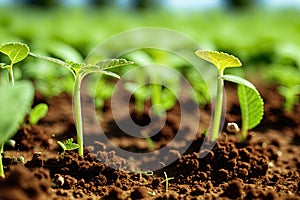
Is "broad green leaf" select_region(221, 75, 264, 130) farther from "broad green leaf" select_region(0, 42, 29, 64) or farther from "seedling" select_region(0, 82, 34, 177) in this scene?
"seedling" select_region(0, 82, 34, 177)

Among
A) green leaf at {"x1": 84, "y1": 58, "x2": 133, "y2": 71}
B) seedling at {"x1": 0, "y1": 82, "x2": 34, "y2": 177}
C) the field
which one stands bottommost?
the field

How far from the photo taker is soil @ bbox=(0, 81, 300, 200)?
1.59m

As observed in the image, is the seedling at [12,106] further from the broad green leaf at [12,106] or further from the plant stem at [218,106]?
the plant stem at [218,106]

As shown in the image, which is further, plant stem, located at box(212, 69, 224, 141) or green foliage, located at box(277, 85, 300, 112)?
green foliage, located at box(277, 85, 300, 112)

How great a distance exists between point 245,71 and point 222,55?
2922mm

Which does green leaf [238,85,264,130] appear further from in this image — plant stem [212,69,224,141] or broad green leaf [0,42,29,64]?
broad green leaf [0,42,29,64]

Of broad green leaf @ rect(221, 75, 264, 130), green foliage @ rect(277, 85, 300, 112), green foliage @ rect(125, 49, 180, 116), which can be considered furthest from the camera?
green foliage @ rect(277, 85, 300, 112)

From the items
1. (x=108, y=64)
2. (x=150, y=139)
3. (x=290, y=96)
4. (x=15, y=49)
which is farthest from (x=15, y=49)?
(x=290, y=96)

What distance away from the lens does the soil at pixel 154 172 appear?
159 cm

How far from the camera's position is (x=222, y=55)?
1.72 metres

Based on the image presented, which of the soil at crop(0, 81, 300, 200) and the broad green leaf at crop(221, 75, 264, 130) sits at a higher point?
the broad green leaf at crop(221, 75, 264, 130)

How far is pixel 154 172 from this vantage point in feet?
6.30

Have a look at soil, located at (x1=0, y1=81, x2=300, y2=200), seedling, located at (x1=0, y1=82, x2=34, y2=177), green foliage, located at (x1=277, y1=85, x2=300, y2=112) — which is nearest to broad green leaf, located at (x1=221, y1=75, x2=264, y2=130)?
soil, located at (x1=0, y1=81, x2=300, y2=200)

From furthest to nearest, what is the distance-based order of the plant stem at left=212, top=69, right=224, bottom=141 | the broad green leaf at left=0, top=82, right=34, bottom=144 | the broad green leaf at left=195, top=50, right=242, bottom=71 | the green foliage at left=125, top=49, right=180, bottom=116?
1. the green foliage at left=125, top=49, right=180, bottom=116
2. the plant stem at left=212, top=69, right=224, bottom=141
3. the broad green leaf at left=195, top=50, right=242, bottom=71
4. the broad green leaf at left=0, top=82, right=34, bottom=144
